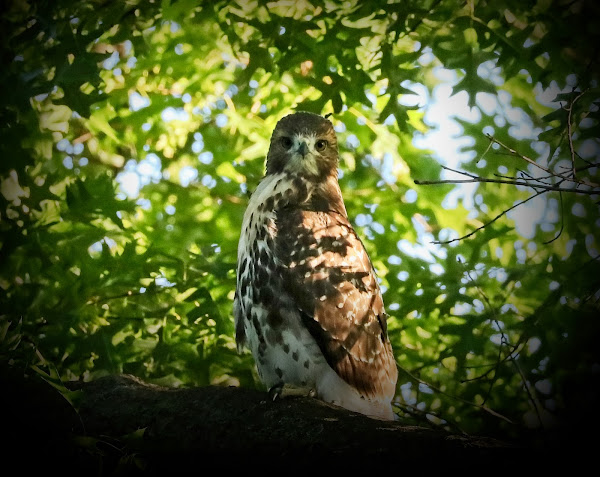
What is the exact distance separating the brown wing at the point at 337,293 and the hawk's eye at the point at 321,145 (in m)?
0.26

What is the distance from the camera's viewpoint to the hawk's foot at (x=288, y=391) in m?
1.59

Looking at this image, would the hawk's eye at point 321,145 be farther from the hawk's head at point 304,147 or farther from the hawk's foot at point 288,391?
the hawk's foot at point 288,391

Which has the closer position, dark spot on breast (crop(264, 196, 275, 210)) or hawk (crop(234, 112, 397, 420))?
hawk (crop(234, 112, 397, 420))

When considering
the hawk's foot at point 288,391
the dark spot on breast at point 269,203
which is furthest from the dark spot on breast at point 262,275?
the hawk's foot at point 288,391

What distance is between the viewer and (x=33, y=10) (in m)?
2.36

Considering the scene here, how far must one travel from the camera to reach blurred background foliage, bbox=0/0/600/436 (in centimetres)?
208

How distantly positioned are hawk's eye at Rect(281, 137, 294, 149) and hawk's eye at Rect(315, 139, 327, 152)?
0.10 meters

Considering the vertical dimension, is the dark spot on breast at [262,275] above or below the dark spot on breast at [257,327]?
above

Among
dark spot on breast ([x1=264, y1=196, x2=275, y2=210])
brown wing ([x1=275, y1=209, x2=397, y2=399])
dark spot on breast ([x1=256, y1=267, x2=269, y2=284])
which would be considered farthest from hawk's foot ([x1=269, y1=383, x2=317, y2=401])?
dark spot on breast ([x1=264, y1=196, x2=275, y2=210])

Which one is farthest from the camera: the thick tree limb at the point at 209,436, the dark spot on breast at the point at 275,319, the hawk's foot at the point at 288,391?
the dark spot on breast at the point at 275,319

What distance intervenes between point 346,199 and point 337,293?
749 mm

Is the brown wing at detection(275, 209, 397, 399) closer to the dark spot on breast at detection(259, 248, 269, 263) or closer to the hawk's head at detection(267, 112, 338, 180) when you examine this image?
the dark spot on breast at detection(259, 248, 269, 263)

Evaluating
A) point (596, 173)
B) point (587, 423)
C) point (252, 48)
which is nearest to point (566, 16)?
point (596, 173)

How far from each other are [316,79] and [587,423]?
1561 millimetres
